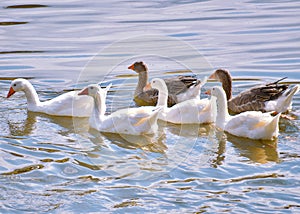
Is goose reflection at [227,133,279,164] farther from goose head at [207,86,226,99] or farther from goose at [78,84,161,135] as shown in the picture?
goose at [78,84,161,135]

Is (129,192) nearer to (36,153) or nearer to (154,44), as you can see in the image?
(36,153)

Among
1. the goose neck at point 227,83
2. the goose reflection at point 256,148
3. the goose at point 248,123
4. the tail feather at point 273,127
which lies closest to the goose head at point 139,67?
the goose neck at point 227,83

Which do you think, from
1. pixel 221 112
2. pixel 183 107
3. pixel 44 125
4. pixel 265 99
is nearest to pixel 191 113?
pixel 183 107

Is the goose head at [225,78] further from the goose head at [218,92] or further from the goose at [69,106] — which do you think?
the goose at [69,106]

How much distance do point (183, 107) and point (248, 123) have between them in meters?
1.15

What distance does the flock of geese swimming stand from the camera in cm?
992

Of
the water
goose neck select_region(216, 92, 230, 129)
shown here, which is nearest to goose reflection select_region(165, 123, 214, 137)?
the water

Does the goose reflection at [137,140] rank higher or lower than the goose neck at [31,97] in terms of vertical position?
lower

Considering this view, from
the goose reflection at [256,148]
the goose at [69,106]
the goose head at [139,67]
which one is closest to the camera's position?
the goose reflection at [256,148]

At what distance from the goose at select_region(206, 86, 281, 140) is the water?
122mm

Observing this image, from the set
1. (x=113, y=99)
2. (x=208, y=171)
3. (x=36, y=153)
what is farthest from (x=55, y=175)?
(x=113, y=99)

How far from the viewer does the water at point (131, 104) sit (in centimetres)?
764

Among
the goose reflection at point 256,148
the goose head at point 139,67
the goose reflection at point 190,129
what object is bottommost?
the goose reflection at point 256,148

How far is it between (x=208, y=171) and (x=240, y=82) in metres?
4.52
